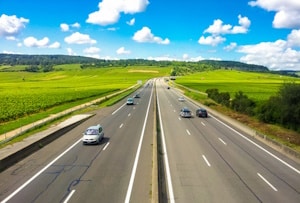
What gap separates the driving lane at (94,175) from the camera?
632 inches

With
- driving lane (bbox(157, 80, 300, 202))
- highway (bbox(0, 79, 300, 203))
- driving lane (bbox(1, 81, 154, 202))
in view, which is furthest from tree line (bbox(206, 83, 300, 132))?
driving lane (bbox(1, 81, 154, 202))

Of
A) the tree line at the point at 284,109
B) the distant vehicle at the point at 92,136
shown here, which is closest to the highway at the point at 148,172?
the distant vehicle at the point at 92,136

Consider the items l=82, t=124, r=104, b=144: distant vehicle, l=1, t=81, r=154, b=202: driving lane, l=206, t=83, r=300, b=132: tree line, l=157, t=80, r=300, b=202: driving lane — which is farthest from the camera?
l=206, t=83, r=300, b=132: tree line

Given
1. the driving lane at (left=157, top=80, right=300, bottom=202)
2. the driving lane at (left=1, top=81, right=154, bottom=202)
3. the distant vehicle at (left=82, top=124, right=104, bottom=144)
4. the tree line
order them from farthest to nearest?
the tree line → the distant vehicle at (left=82, top=124, right=104, bottom=144) → the driving lane at (left=157, top=80, right=300, bottom=202) → the driving lane at (left=1, top=81, right=154, bottom=202)

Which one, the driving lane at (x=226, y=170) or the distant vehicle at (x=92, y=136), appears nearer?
the driving lane at (x=226, y=170)

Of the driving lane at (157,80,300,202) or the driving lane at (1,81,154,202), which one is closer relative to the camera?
the driving lane at (1,81,154,202)

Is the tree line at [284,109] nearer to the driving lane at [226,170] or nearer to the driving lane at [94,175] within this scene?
the driving lane at [226,170]

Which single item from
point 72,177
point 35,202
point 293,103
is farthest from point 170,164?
point 293,103

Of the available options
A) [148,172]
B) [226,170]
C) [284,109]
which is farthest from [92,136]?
[284,109]

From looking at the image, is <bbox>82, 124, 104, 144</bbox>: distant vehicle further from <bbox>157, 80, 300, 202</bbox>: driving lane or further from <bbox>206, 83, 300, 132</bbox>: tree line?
<bbox>206, 83, 300, 132</bbox>: tree line

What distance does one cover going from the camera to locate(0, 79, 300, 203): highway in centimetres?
1634

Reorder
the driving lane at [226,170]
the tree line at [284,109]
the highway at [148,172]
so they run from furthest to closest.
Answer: the tree line at [284,109]
the driving lane at [226,170]
the highway at [148,172]

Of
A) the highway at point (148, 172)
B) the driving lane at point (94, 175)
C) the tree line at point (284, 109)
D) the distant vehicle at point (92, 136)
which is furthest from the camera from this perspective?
the tree line at point (284, 109)

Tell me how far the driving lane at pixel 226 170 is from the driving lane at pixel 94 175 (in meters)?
1.74
